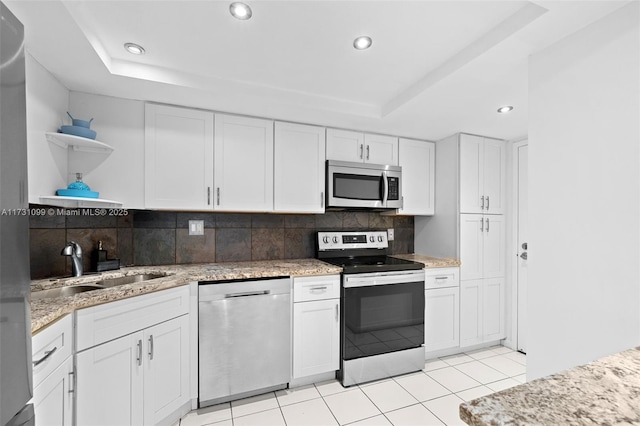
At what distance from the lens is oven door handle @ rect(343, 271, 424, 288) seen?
2381 mm

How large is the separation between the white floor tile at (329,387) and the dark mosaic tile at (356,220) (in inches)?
57.8

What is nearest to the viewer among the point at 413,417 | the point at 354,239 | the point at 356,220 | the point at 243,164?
the point at 413,417

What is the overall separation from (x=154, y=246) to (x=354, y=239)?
1.87m

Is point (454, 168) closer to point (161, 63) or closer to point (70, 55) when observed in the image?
point (161, 63)

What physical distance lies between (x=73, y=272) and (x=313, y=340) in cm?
175

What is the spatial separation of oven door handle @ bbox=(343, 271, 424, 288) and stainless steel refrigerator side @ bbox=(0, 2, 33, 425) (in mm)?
1911

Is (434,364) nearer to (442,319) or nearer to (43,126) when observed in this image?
(442,319)

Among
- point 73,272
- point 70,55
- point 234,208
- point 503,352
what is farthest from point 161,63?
point 503,352

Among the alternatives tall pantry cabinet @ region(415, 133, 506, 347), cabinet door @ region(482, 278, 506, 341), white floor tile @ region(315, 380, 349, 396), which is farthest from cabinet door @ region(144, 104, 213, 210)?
cabinet door @ region(482, 278, 506, 341)

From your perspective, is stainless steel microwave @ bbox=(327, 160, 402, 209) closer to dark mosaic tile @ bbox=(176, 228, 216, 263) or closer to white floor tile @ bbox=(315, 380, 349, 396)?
dark mosaic tile @ bbox=(176, 228, 216, 263)

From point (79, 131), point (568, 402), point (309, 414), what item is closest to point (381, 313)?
point (309, 414)

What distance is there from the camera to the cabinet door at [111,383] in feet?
4.54

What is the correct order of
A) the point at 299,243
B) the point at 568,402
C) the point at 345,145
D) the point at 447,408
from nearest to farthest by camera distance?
the point at 568,402, the point at 447,408, the point at 345,145, the point at 299,243

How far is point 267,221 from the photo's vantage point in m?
2.82
